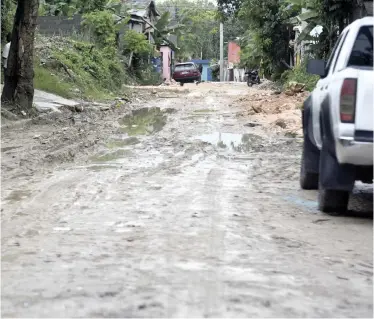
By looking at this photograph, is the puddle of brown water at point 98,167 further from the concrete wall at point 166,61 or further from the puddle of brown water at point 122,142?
the concrete wall at point 166,61

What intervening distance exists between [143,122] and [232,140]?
4.70 m

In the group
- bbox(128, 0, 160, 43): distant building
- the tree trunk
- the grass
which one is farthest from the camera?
bbox(128, 0, 160, 43): distant building

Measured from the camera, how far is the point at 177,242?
522cm

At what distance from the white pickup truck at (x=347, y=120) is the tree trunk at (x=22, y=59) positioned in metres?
10.3

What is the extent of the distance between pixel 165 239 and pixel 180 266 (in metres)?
0.82

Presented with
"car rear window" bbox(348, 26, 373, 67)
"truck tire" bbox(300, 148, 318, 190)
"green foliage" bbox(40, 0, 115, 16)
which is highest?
"green foliage" bbox(40, 0, 115, 16)

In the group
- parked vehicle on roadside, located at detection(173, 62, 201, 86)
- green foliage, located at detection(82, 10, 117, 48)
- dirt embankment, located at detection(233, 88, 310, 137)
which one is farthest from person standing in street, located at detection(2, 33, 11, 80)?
parked vehicle on roadside, located at detection(173, 62, 201, 86)

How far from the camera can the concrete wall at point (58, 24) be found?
3781 cm

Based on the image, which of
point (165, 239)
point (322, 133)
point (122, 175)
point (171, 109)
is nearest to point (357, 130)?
point (322, 133)

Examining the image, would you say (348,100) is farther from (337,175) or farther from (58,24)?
(58,24)

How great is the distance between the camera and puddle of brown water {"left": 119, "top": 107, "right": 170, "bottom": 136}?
49.3ft

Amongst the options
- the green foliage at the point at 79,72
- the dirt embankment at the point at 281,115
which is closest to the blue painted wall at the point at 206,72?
the green foliage at the point at 79,72

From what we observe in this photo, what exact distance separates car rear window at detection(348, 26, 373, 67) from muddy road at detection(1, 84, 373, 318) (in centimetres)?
155

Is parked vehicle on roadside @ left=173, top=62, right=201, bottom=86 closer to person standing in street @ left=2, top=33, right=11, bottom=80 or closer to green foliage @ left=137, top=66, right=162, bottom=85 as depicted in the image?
green foliage @ left=137, top=66, right=162, bottom=85
